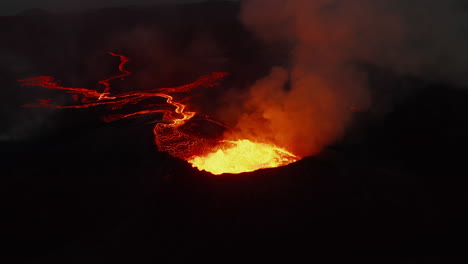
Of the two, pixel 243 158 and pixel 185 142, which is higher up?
pixel 243 158

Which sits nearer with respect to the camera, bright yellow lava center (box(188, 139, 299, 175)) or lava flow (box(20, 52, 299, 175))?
bright yellow lava center (box(188, 139, 299, 175))

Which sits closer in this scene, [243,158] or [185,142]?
[243,158]

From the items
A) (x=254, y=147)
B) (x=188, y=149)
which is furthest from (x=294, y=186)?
(x=188, y=149)

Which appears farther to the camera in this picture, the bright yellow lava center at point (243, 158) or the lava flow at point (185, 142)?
the lava flow at point (185, 142)

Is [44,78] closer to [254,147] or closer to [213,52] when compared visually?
[213,52]
